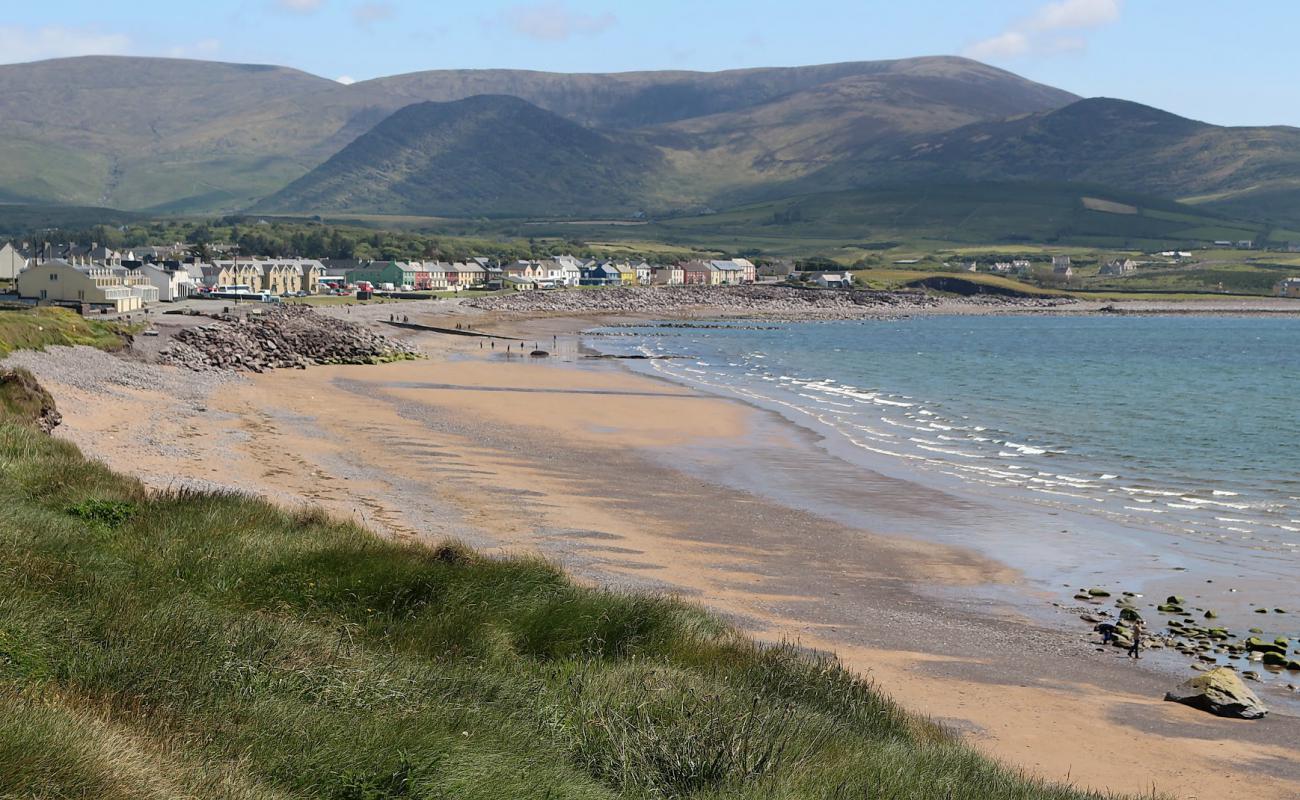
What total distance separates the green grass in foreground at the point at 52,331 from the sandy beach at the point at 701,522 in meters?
2.47

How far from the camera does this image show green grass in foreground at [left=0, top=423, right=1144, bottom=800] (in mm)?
8391

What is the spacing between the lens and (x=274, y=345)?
71.0 meters

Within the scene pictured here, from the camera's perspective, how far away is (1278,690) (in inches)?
667

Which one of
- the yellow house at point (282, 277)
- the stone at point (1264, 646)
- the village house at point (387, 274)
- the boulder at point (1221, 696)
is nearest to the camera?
the boulder at point (1221, 696)

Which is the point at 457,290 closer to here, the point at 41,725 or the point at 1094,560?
the point at 1094,560

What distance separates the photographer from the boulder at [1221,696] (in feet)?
52.4

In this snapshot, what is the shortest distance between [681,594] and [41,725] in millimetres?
13603

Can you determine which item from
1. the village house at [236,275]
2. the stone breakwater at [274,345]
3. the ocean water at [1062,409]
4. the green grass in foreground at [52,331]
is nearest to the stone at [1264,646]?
the ocean water at [1062,409]

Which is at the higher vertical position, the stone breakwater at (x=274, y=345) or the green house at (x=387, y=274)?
the green house at (x=387, y=274)

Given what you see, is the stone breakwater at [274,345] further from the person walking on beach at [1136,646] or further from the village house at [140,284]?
the person walking on beach at [1136,646]

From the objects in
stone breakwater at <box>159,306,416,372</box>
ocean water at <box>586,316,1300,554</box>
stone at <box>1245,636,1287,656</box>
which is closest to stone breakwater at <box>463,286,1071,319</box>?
ocean water at <box>586,316,1300,554</box>

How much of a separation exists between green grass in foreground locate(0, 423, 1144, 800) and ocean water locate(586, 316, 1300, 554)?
1814 cm

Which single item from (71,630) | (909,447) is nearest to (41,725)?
(71,630)

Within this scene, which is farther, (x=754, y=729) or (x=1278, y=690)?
(x=1278, y=690)
